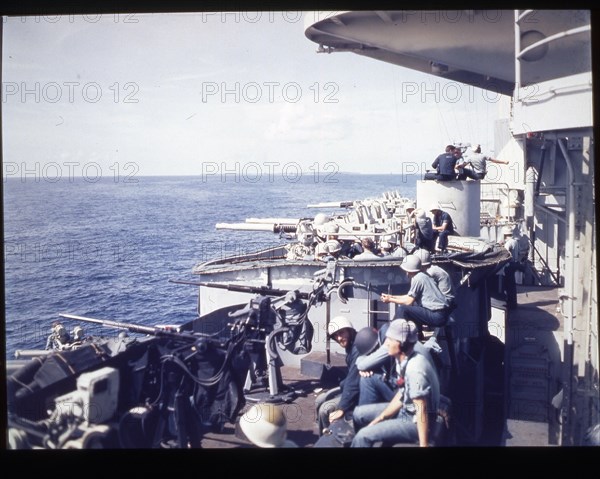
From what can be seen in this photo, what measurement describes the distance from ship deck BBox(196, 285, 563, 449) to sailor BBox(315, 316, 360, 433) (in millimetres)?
174

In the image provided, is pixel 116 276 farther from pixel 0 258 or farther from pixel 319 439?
pixel 319 439

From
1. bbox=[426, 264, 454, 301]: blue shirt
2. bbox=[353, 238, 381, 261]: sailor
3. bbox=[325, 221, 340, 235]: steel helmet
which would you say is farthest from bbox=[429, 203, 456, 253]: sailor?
bbox=[426, 264, 454, 301]: blue shirt

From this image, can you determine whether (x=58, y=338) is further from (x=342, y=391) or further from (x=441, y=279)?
(x=441, y=279)

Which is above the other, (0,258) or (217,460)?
(0,258)

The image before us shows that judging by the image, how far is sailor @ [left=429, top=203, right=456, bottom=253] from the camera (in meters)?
4.70

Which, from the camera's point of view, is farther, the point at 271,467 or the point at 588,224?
the point at 588,224

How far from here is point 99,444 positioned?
111 inches

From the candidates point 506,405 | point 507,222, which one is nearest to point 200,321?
point 506,405

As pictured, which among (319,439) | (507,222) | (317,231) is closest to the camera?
(319,439)

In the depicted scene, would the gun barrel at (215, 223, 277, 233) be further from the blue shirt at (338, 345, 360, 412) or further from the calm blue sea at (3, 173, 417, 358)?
the blue shirt at (338, 345, 360, 412)

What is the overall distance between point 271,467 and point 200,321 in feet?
3.90

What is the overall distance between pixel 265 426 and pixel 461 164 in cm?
326

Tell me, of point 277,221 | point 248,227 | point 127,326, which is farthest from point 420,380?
point 277,221

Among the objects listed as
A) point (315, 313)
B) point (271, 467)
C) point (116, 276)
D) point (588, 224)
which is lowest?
point (271, 467)
